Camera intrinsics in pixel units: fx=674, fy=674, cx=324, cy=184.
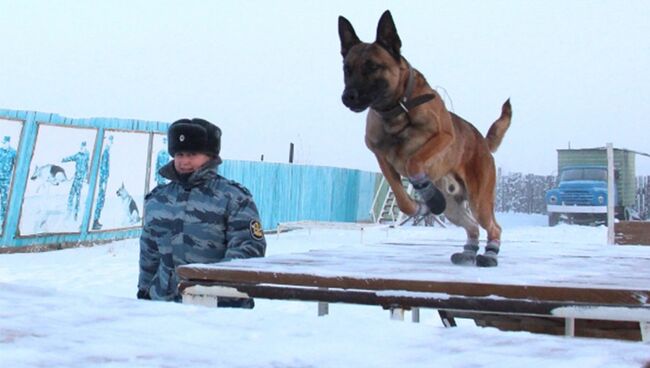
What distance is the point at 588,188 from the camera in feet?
63.4

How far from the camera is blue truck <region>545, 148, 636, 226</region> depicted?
759 inches

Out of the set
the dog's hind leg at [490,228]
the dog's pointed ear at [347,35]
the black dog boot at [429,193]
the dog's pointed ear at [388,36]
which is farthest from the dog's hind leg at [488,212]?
the dog's pointed ear at [347,35]

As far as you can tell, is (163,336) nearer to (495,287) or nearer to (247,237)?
(495,287)

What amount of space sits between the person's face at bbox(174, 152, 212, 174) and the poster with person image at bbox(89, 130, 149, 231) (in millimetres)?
9969

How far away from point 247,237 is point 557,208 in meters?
18.2

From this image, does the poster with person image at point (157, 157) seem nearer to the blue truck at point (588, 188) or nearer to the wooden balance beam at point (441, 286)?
the wooden balance beam at point (441, 286)

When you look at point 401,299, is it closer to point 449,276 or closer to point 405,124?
point 449,276

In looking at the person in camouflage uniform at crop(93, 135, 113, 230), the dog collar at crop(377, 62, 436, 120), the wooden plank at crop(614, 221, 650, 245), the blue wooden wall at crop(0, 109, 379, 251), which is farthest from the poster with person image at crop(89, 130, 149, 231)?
the dog collar at crop(377, 62, 436, 120)

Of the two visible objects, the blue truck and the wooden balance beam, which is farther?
the blue truck

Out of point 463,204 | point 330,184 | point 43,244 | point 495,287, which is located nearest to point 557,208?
point 330,184

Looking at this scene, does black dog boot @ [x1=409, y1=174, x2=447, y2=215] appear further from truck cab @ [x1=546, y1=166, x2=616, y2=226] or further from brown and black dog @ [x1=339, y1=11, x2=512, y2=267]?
truck cab @ [x1=546, y1=166, x2=616, y2=226]

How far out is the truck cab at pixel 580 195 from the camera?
19.2m

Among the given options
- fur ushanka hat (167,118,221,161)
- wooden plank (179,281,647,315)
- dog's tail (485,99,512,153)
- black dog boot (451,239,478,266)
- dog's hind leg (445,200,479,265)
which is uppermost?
dog's tail (485,99,512,153)

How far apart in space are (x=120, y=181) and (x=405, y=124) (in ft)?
36.7
